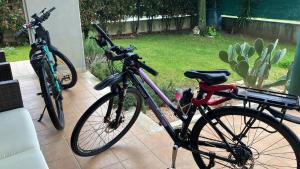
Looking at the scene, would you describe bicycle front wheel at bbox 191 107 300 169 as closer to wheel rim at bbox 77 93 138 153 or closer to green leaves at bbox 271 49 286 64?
wheel rim at bbox 77 93 138 153

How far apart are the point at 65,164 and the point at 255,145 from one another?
62.3 inches

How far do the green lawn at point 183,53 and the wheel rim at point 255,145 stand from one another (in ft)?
6.48

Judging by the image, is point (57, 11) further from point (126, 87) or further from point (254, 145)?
point (254, 145)

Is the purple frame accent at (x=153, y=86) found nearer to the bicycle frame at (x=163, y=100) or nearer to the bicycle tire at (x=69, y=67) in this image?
the bicycle frame at (x=163, y=100)

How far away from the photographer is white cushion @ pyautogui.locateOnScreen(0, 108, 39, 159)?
1.69 metres

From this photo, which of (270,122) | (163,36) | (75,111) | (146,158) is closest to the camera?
(270,122)

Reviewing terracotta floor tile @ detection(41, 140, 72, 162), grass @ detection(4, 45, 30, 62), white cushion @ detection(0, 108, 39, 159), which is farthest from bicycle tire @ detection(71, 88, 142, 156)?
grass @ detection(4, 45, 30, 62)

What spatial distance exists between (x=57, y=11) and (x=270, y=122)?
140 inches

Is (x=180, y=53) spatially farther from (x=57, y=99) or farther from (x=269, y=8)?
(x=57, y=99)

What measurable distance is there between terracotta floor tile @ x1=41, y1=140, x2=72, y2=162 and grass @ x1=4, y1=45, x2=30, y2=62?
151 inches

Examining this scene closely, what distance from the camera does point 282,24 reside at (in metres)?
7.61

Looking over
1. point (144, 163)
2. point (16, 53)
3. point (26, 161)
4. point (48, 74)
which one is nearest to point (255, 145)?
point (144, 163)

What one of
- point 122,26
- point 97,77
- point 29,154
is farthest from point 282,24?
point 29,154

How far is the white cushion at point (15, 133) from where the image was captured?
169 cm
